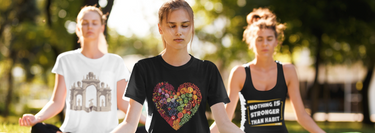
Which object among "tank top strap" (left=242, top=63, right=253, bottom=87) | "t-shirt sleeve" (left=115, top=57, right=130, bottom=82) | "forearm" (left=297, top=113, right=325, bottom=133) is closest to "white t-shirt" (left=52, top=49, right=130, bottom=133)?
"t-shirt sleeve" (left=115, top=57, right=130, bottom=82)

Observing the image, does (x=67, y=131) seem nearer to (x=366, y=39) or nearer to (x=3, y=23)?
(x=366, y=39)

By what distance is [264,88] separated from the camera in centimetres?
463

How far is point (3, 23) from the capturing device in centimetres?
2036

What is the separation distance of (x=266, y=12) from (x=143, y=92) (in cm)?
279

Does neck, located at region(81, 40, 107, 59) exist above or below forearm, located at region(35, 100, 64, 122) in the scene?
above

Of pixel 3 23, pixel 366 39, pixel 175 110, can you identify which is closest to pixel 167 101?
pixel 175 110

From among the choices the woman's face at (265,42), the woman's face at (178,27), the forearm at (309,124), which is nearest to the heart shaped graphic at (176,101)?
the woman's face at (178,27)

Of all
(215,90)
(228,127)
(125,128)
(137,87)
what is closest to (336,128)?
(215,90)

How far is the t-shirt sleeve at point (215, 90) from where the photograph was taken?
9.75ft

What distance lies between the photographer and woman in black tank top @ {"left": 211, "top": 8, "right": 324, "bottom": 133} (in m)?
4.39

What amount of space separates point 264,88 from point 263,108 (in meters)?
0.30

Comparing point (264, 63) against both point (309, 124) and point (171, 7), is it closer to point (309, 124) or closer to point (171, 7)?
point (309, 124)

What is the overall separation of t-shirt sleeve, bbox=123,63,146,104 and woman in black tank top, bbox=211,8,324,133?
1705 mm

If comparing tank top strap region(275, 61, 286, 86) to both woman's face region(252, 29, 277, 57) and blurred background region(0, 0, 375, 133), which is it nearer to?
woman's face region(252, 29, 277, 57)
